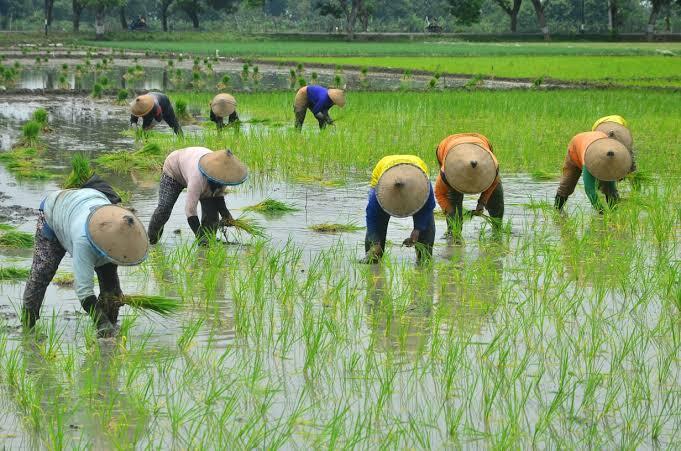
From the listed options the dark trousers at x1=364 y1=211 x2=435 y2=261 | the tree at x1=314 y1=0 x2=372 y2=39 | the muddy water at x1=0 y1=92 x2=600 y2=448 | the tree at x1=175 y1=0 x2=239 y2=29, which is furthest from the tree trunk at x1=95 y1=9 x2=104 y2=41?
the dark trousers at x1=364 y1=211 x2=435 y2=261

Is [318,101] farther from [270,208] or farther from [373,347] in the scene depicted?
[373,347]

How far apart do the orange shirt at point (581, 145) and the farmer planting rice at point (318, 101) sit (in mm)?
4794

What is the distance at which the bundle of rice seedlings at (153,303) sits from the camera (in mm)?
4672

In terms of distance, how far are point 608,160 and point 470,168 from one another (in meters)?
1.46

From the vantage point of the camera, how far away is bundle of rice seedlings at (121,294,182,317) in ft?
15.3

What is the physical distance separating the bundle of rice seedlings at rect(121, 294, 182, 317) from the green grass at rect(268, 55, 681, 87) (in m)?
17.5

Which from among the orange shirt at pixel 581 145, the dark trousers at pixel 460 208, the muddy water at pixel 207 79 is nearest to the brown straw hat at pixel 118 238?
the dark trousers at pixel 460 208

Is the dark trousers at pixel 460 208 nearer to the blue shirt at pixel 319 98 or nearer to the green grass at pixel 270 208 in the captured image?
the green grass at pixel 270 208

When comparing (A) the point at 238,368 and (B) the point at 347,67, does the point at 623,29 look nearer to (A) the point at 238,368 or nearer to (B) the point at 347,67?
(B) the point at 347,67

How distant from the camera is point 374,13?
224 feet

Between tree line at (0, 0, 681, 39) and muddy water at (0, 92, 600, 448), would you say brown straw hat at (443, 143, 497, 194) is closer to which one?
muddy water at (0, 92, 600, 448)

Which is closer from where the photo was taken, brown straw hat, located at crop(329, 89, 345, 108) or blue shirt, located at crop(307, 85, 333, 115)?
brown straw hat, located at crop(329, 89, 345, 108)

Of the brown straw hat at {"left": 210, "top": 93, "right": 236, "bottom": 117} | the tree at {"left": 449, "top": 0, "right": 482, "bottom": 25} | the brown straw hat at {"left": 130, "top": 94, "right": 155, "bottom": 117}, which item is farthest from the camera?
the tree at {"left": 449, "top": 0, "right": 482, "bottom": 25}

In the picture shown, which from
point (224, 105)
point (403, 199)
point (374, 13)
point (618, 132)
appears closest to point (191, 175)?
point (403, 199)
